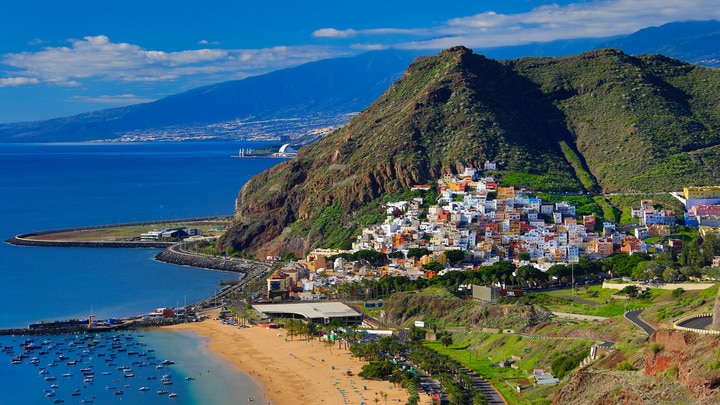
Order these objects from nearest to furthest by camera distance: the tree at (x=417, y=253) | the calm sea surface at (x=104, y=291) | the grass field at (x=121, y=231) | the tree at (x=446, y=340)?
the calm sea surface at (x=104, y=291) < the tree at (x=446, y=340) < the tree at (x=417, y=253) < the grass field at (x=121, y=231)

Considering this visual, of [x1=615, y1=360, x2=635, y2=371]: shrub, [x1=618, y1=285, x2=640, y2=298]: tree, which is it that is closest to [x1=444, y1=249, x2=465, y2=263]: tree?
[x1=618, y1=285, x2=640, y2=298]: tree

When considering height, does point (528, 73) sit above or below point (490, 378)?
above

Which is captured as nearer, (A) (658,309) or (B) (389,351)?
(A) (658,309)

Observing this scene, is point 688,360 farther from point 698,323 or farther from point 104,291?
point 104,291

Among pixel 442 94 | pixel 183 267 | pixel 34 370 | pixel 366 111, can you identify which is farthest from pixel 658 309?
pixel 366 111

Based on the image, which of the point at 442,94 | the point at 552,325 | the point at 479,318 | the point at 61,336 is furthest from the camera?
the point at 442,94

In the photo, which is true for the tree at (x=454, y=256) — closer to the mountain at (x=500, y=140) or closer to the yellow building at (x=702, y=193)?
the mountain at (x=500, y=140)

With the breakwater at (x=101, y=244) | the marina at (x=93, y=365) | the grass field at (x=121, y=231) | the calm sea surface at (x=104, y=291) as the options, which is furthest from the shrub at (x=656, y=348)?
the grass field at (x=121, y=231)

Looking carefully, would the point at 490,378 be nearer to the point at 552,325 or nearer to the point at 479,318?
the point at 552,325
